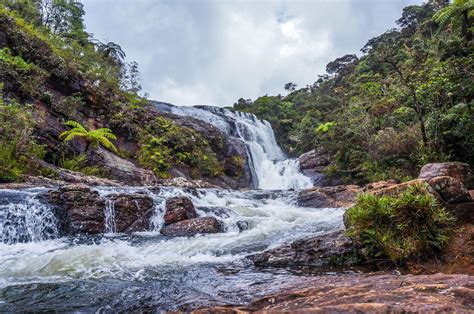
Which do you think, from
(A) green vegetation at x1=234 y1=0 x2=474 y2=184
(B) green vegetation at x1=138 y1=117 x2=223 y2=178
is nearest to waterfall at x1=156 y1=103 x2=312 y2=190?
(A) green vegetation at x1=234 y1=0 x2=474 y2=184

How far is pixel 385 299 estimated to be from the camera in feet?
7.43

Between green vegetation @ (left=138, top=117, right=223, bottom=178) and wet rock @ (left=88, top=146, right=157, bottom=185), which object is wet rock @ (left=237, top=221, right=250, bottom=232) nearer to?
wet rock @ (left=88, top=146, right=157, bottom=185)

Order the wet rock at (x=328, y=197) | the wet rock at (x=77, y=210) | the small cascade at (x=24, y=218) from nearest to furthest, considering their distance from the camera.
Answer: the small cascade at (x=24, y=218), the wet rock at (x=77, y=210), the wet rock at (x=328, y=197)

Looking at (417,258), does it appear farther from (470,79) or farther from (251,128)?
(251,128)

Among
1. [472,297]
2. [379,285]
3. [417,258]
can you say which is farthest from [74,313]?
[417,258]

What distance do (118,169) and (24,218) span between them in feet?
25.2

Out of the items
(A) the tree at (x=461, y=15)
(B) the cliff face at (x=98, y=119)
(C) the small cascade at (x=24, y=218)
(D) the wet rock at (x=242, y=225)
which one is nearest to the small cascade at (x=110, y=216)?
(C) the small cascade at (x=24, y=218)

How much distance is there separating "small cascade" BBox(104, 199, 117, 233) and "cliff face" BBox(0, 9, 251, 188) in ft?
18.9

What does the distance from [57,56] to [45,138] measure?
6234 millimetres

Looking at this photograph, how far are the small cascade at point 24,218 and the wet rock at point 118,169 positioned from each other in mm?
6631

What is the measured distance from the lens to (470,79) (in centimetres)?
948

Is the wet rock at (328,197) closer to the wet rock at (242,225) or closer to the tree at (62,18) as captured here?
the wet rock at (242,225)

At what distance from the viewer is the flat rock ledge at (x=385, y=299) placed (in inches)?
81.4

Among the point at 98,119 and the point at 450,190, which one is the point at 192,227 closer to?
the point at 450,190
